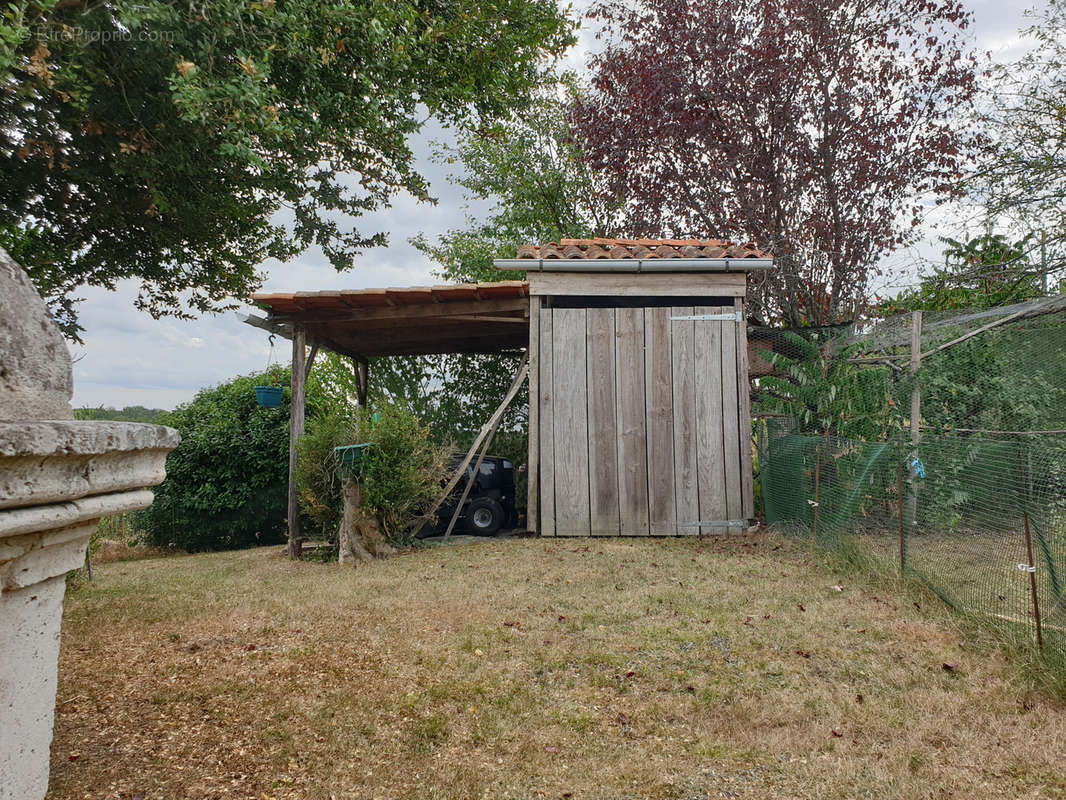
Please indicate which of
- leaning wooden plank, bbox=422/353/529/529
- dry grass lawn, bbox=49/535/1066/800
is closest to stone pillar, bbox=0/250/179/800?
dry grass lawn, bbox=49/535/1066/800

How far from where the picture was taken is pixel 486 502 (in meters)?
9.44

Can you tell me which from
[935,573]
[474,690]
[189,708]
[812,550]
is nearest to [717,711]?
[474,690]

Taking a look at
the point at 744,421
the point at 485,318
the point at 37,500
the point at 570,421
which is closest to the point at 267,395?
the point at 485,318

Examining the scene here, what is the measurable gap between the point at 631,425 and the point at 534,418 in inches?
43.3

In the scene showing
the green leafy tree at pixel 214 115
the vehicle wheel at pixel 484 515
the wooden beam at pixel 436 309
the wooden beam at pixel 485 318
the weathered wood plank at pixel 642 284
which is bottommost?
the vehicle wheel at pixel 484 515

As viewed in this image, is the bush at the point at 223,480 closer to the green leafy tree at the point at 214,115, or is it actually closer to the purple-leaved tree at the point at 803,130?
the green leafy tree at the point at 214,115

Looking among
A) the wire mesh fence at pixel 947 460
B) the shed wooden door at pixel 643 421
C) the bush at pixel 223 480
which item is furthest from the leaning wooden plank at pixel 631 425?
the bush at pixel 223 480

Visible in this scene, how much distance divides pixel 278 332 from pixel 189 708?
235 inches

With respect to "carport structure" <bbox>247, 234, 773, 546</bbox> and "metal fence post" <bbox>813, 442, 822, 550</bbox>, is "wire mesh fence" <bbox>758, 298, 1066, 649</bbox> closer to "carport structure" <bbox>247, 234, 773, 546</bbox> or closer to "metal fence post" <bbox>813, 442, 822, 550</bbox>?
"metal fence post" <bbox>813, 442, 822, 550</bbox>

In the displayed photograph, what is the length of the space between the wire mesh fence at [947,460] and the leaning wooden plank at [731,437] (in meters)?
0.44

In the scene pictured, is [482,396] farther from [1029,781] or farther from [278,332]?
[1029,781]

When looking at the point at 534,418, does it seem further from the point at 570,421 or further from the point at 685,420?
the point at 685,420

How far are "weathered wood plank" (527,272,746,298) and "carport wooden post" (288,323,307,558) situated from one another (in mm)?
2903

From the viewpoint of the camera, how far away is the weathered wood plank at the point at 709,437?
779 centimetres
